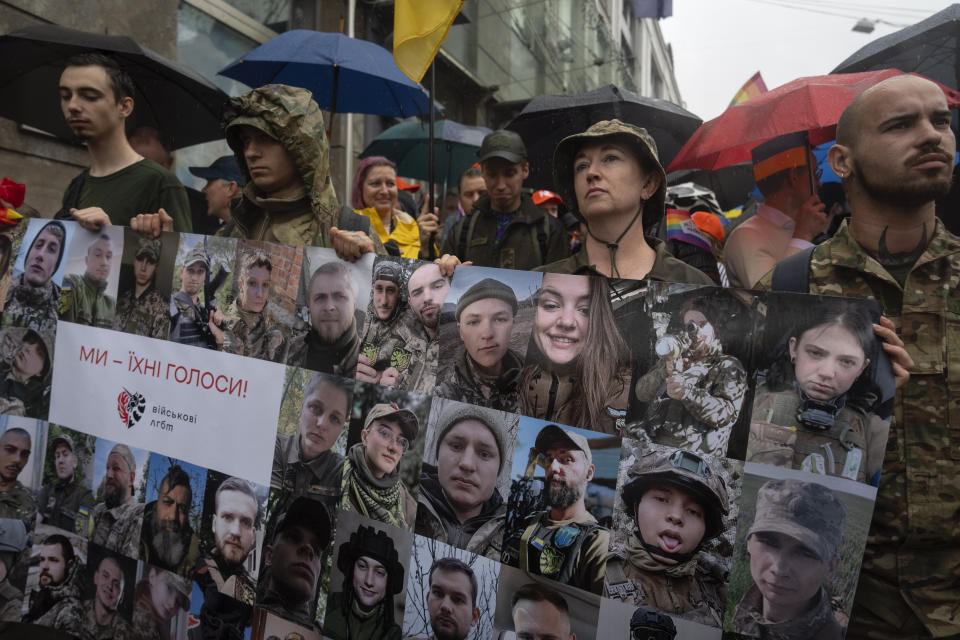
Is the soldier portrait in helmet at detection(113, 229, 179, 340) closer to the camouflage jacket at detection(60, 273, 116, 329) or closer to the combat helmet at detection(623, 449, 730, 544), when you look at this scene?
the camouflage jacket at detection(60, 273, 116, 329)

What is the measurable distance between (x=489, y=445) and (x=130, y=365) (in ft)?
4.71

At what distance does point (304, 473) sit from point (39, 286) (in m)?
1.44

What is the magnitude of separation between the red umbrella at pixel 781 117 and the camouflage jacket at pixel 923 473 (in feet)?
5.47

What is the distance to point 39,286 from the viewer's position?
254 centimetres

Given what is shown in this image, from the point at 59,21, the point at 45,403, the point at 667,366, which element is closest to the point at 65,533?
the point at 45,403

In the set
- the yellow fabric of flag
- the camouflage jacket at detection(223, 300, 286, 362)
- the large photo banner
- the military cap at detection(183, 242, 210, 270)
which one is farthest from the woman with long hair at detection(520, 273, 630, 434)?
the yellow fabric of flag

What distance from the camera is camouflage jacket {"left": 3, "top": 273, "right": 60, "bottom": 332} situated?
98.7 inches

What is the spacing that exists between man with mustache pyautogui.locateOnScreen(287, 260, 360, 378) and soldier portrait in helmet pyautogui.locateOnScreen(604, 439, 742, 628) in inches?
35.9

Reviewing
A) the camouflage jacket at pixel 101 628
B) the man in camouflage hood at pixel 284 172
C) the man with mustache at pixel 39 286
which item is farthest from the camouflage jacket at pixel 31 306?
the camouflage jacket at pixel 101 628

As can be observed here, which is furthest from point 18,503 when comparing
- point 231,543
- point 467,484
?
point 467,484

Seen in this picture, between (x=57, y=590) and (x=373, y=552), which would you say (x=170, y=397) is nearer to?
(x=57, y=590)

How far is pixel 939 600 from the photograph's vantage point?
1593mm

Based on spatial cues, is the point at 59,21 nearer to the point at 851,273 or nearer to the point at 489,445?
the point at 489,445

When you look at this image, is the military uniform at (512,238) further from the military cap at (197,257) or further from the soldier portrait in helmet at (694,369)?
the soldier portrait in helmet at (694,369)
